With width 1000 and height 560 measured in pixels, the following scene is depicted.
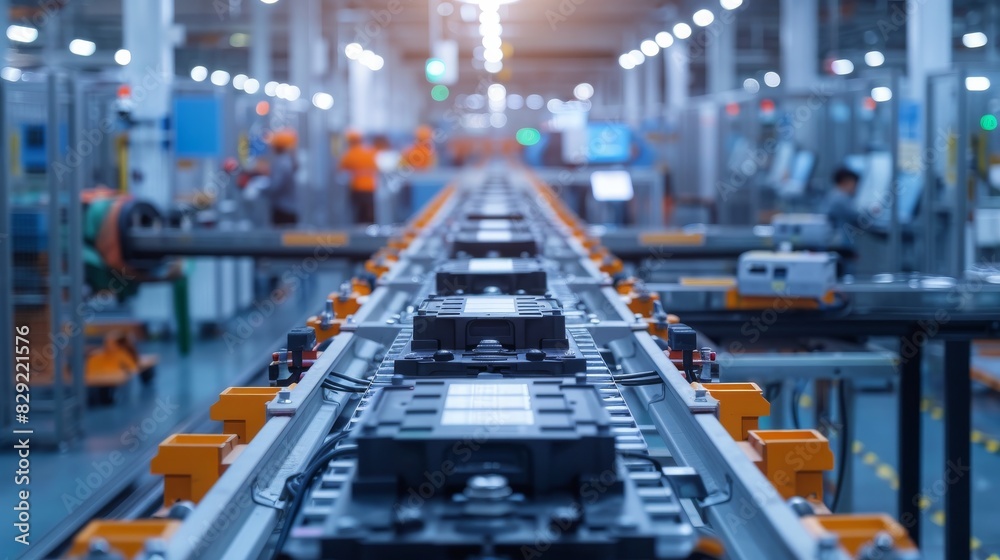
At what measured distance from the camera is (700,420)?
1.72 m

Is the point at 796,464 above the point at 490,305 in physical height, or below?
below

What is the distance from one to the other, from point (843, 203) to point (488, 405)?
827 centimetres

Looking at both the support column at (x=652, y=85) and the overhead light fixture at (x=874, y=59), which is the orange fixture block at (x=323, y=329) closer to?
the support column at (x=652, y=85)

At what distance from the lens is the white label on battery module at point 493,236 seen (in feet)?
12.7

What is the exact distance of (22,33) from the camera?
17.9 metres

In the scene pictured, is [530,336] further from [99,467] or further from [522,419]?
[99,467]

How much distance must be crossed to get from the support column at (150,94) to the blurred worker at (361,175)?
5083mm

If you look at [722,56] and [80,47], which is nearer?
[722,56]

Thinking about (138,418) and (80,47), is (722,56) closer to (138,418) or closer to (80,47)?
(80,47)

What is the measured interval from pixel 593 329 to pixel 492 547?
1320 mm

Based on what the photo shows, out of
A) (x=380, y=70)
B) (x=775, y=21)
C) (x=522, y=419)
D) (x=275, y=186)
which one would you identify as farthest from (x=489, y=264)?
(x=380, y=70)

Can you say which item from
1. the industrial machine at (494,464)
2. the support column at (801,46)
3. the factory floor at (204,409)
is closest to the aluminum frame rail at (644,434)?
the industrial machine at (494,464)

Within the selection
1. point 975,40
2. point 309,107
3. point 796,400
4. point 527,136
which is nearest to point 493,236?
point 796,400

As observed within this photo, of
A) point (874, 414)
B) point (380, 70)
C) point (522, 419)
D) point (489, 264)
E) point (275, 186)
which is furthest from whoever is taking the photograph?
point (380, 70)
